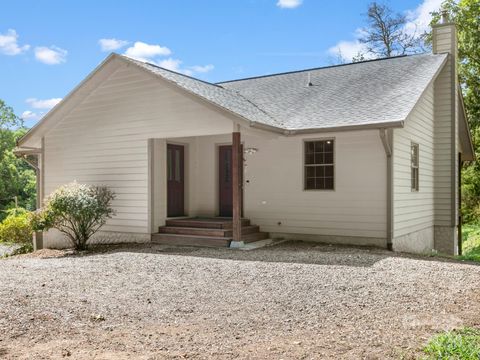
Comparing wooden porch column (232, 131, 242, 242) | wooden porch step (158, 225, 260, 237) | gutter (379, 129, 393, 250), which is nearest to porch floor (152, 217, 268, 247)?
wooden porch step (158, 225, 260, 237)

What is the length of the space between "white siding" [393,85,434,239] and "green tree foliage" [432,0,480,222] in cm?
924

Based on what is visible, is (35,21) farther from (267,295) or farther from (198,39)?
(267,295)

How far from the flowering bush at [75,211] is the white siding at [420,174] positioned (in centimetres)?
696

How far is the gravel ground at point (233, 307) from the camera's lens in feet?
12.7

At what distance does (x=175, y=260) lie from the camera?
8281 millimetres

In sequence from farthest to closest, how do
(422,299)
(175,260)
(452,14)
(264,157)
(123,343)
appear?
1. (452,14)
2. (264,157)
3. (175,260)
4. (422,299)
5. (123,343)

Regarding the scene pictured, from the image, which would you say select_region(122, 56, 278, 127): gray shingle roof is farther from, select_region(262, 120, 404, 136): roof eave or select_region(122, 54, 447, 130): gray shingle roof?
select_region(262, 120, 404, 136): roof eave

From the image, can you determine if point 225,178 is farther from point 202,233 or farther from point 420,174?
point 420,174

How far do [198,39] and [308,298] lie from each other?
1477 cm

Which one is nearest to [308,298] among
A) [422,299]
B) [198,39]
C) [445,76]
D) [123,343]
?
[422,299]

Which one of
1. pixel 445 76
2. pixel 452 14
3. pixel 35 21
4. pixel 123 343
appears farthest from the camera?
pixel 452 14

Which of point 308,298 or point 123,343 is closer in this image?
point 123,343

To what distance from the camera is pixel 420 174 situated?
12219 mm

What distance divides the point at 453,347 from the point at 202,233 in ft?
24.1
